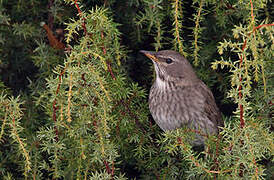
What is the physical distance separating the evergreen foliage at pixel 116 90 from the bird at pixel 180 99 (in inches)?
3.4

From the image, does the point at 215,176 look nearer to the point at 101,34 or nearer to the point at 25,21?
the point at 101,34

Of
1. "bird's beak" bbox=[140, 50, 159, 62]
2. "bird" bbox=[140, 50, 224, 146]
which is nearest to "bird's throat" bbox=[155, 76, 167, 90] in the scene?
"bird" bbox=[140, 50, 224, 146]

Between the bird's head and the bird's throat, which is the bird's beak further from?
the bird's throat

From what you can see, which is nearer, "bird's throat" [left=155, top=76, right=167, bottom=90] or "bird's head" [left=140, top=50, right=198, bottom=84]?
"bird's head" [left=140, top=50, right=198, bottom=84]

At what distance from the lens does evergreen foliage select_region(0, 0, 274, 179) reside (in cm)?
179

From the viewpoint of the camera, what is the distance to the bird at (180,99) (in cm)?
271

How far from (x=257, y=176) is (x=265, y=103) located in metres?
0.63

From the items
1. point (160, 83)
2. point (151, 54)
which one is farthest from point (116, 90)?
point (160, 83)

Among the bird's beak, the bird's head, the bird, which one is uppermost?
the bird's beak

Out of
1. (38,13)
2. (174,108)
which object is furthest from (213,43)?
(38,13)

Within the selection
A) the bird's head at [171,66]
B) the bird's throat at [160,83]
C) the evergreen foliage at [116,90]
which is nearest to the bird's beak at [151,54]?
the bird's head at [171,66]

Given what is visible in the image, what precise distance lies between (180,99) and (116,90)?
0.79 metres

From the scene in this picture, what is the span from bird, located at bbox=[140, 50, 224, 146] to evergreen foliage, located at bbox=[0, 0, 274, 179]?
9cm

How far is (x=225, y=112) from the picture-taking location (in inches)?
114
